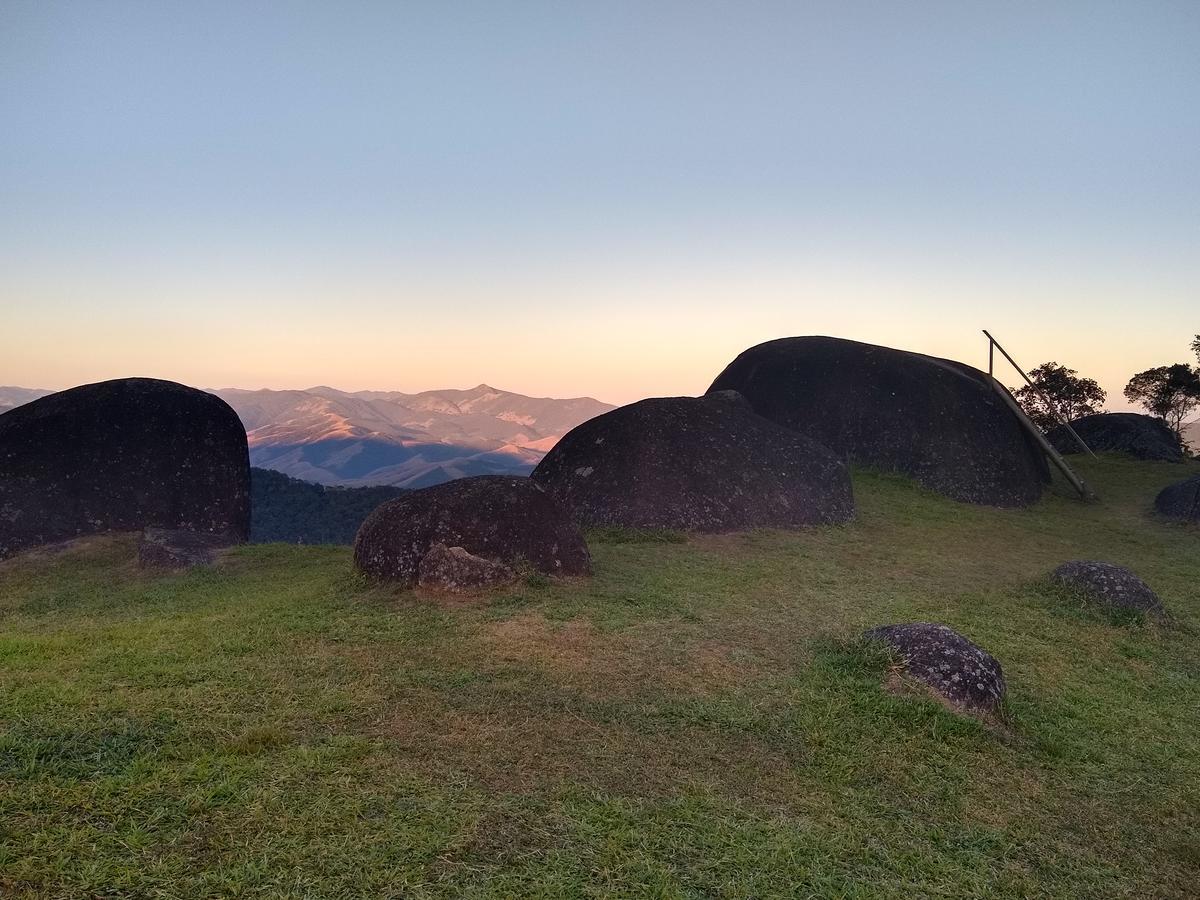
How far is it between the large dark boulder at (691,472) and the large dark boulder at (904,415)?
15.7 ft

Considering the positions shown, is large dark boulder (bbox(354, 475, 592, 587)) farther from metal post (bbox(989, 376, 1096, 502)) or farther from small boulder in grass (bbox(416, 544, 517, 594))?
→ metal post (bbox(989, 376, 1096, 502))

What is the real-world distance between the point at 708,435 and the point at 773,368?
341 inches

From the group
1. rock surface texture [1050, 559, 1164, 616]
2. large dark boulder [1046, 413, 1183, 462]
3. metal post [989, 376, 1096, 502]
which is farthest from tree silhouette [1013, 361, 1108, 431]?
rock surface texture [1050, 559, 1164, 616]

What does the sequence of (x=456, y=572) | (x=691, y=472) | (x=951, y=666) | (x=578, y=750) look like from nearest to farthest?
(x=578, y=750) → (x=951, y=666) → (x=456, y=572) → (x=691, y=472)

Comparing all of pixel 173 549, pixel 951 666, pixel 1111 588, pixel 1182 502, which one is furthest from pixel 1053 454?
pixel 173 549

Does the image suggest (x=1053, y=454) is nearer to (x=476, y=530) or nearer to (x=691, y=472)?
(x=691, y=472)

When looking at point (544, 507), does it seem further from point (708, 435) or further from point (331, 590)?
point (708, 435)

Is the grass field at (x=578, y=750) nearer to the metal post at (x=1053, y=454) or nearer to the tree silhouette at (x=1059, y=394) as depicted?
the metal post at (x=1053, y=454)

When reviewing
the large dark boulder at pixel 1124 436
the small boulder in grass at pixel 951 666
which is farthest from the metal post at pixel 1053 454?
the small boulder in grass at pixel 951 666

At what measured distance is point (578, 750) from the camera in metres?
6.19

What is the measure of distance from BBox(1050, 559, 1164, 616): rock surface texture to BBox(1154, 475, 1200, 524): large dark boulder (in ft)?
36.2

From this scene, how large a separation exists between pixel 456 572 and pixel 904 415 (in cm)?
1767

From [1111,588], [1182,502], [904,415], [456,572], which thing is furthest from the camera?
[904,415]

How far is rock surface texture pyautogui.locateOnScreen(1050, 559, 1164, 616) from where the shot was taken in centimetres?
1123
